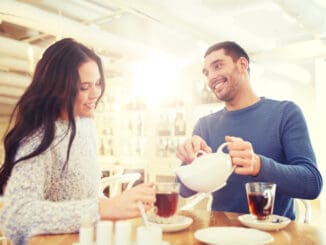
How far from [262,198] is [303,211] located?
894 millimetres

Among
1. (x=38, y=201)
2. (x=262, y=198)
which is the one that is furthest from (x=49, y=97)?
(x=262, y=198)

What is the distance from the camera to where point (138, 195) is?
1062 mm

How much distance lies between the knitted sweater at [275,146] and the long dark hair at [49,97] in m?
0.69

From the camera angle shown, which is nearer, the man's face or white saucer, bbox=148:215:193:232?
white saucer, bbox=148:215:193:232

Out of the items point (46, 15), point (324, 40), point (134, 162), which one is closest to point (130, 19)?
point (46, 15)

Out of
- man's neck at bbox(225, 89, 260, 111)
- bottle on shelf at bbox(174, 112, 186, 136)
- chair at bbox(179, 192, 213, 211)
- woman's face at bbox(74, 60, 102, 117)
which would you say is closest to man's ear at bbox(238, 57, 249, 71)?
man's neck at bbox(225, 89, 260, 111)

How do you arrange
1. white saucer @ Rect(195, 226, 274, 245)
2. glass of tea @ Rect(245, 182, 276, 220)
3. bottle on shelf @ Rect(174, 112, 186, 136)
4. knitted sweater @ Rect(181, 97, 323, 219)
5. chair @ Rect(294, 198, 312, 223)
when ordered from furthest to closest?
bottle on shelf @ Rect(174, 112, 186, 136) < chair @ Rect(294, 198, 312, 223) < knitted sweater @ Rect(181, 97, 323, 219) < glass of tea @ Rect(245, 182, 276, 220) < white saucer @ Rect(195, 226, 274, 245)

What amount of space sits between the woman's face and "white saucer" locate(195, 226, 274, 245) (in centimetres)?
75

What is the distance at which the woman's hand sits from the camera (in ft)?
3.46

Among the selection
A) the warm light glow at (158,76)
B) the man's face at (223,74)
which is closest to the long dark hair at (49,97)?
the man's face at (223,74)

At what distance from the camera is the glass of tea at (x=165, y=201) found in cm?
116

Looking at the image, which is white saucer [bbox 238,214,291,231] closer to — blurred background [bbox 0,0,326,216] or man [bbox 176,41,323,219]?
man [bbox 176,41,323,219]

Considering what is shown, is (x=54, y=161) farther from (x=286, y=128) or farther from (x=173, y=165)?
(x=173, y=165)

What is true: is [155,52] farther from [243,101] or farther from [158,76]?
[243,101]
